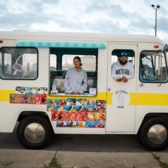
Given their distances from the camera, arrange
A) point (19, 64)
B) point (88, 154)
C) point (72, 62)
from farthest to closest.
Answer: point (72, 62) < point (19, 64) < point (88, 154)

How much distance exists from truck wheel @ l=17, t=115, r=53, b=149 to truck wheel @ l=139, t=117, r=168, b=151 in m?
2.10

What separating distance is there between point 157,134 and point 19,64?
3417 mm

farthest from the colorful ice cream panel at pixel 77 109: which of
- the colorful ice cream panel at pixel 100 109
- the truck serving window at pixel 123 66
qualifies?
the truck serving window at pixel 123 66

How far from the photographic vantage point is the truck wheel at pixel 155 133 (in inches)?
149

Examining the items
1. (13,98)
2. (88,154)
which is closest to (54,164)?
(88,154)

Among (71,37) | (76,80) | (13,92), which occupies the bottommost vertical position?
(13,92)

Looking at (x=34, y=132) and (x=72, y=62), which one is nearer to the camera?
(x=34, y=132)

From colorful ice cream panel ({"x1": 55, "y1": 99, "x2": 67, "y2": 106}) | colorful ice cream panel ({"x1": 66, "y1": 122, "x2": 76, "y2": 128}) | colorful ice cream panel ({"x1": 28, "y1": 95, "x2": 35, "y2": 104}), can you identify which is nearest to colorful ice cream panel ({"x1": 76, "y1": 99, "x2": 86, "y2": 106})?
colorful ice cream panel ({"x1": 55, "y1": 99, "x2": 67, "y2": 106})

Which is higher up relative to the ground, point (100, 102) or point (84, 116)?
point (100, 102)

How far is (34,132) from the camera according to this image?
3820 mm

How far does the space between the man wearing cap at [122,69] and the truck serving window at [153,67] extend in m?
0.25

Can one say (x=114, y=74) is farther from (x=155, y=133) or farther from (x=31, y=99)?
(x=31, y=99)

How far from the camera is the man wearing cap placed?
3771 millimetres

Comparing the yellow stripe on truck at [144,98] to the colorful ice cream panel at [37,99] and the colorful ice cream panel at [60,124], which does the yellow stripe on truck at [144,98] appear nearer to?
the colorful ice cream panel at [37,99]
